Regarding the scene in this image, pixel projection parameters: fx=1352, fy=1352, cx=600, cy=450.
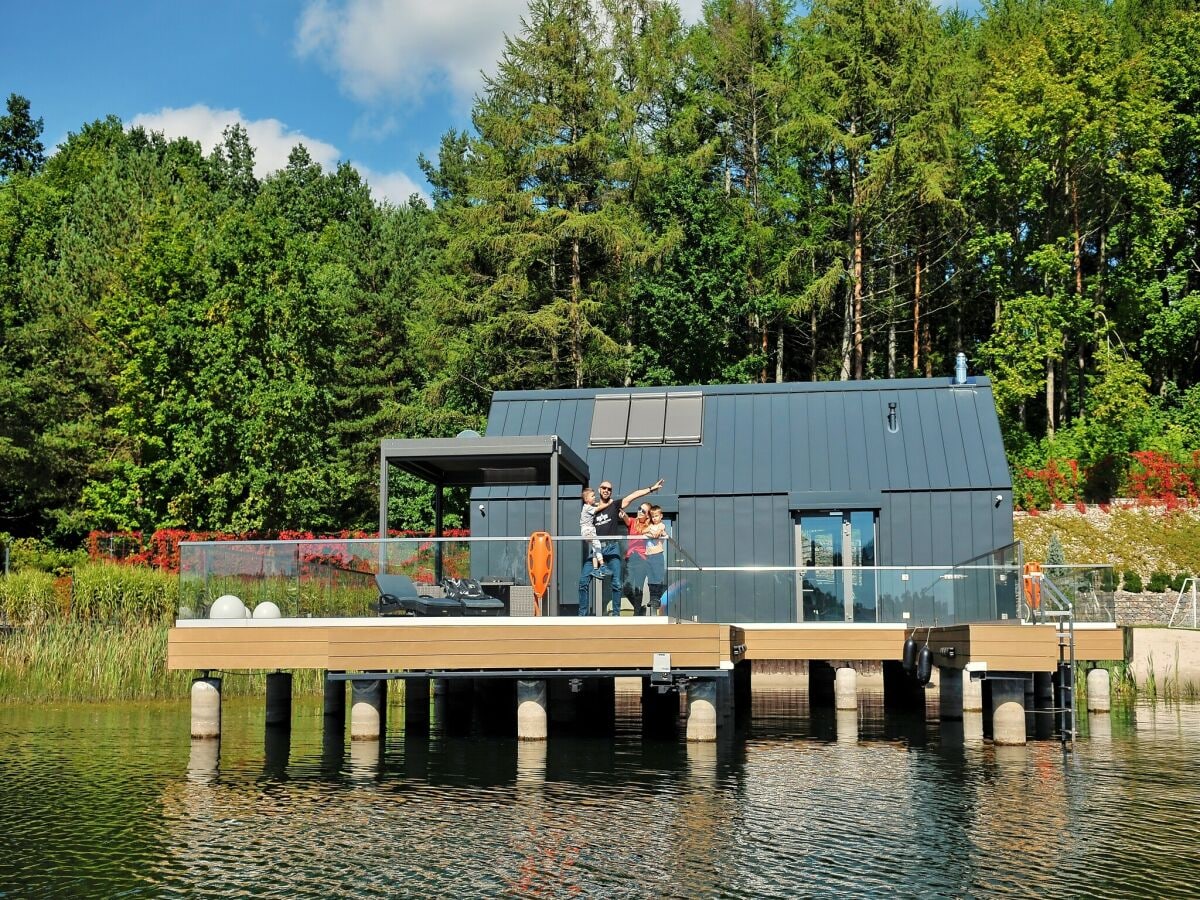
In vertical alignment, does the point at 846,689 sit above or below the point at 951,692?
below

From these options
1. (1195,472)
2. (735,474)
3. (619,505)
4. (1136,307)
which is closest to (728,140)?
(1136,307)

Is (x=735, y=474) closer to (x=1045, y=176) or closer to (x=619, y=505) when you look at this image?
(x=619, y=505)

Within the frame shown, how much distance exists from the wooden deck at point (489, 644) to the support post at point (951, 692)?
2231 millimetres

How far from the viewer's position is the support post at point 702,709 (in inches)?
649

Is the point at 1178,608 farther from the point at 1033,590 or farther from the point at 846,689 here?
the point at 1033,590

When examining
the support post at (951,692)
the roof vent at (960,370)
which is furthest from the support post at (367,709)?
the roof vent at (960,370)

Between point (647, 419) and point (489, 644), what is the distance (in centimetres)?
1117

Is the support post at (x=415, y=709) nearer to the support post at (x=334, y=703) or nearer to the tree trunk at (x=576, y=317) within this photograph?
the support post at (x=334, y=703)

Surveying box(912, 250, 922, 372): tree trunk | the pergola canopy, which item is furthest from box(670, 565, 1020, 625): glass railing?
box(912, 250, 922, 372): tree trunk

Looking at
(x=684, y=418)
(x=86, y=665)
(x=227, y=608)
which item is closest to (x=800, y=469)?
(x=684, y=418)

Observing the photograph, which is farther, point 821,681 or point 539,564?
point 821,681

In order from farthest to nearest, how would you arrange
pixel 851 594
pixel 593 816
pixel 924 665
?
pixel 851 594 → pixel 924 665 → pixel 593 816

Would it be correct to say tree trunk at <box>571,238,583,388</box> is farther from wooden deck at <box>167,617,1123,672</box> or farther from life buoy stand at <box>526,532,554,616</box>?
life buoy stand at <box>526,532,554,616</box>

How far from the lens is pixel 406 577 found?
16.2 m
